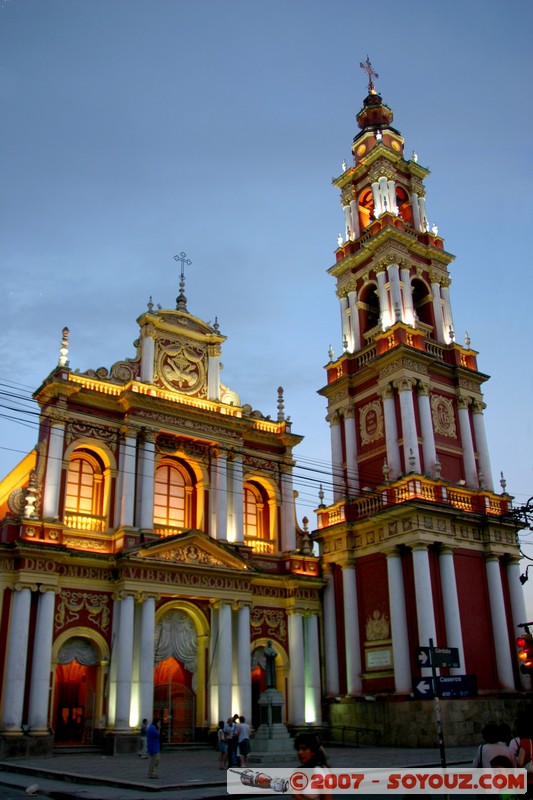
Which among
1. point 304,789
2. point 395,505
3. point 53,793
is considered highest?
point 395,505

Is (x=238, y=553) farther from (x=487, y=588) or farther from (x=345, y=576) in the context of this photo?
(x=487, y=588)

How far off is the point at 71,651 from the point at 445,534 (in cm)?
1272

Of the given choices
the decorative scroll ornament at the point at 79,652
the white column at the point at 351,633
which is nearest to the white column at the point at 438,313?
the white column at the point at 351,633

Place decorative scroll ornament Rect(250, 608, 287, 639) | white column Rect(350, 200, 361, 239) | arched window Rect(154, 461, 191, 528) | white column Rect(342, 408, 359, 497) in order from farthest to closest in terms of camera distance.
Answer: white column Rect(350, 200, 361, 239)
white column Rect(342, 408, 359, 497)
decorative scroll ornament Rect(250, 608, 287, 639)
arched window Rect(154, 461, 191, 528)

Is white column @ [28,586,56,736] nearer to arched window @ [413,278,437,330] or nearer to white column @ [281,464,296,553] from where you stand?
white column @ [281,464,296,553]

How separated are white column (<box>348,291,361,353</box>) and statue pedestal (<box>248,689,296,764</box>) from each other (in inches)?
608

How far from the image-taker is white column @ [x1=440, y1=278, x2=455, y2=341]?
31.8m

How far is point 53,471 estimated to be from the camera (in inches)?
951

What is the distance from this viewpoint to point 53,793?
43.5 ft

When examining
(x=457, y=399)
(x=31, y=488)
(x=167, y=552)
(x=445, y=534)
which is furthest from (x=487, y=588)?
(x=31, y=488)

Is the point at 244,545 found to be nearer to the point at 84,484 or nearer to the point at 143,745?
the point at 84,484

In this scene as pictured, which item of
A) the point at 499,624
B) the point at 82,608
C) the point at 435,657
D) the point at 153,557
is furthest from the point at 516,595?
the point at 435,657

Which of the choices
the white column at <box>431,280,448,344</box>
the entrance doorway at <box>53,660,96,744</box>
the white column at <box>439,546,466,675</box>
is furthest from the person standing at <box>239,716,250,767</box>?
the white column at <box>431,280,448,344</box>

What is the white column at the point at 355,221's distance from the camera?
112ft
